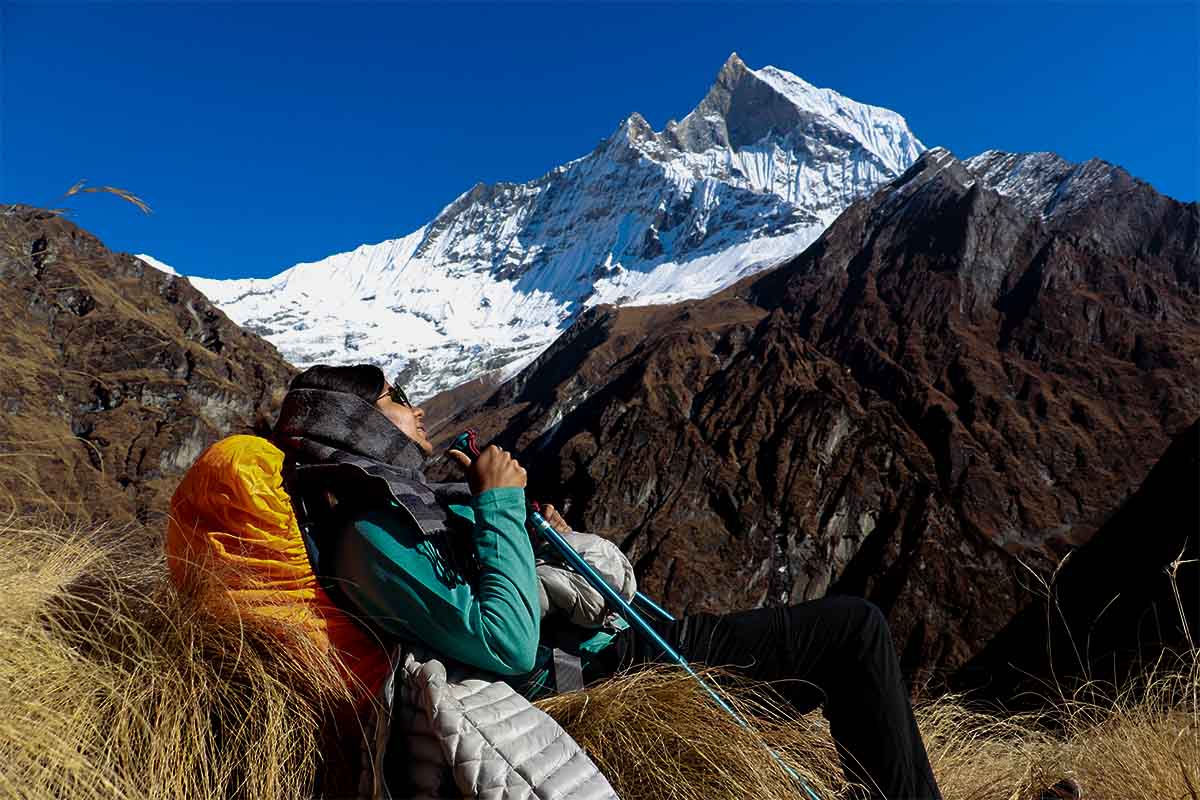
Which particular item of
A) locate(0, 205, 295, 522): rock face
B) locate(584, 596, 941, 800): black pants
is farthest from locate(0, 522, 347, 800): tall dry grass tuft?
locate(0, 205, 295, 522): rock face

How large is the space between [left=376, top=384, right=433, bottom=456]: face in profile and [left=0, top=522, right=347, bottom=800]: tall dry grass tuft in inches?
28.7

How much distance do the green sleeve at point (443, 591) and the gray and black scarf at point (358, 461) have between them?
77 millimetres

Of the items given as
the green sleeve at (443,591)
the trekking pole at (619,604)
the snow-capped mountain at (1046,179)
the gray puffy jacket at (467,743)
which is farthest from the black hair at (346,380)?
the snow-capped mountain at (1046,179)

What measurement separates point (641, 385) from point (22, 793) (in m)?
87.4

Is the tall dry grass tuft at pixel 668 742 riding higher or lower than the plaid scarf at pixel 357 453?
lower

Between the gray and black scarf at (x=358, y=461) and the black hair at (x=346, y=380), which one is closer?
the gray and black scarf at (x=358, y=461)

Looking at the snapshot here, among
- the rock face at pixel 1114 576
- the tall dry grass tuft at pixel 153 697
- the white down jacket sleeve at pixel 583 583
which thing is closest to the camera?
the tall dry grass tuft at pixel 153 697

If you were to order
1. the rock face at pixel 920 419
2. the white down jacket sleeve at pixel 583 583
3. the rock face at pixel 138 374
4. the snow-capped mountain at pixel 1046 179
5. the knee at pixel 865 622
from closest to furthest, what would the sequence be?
1. the white down jacket sleeve at pixel 583 583
2. the knee at pixel 865 622
3. the rock face at pixel 138 374
4. the rock face at pixel 920 419
5. the snow-capped mountain at pixel 1046 179

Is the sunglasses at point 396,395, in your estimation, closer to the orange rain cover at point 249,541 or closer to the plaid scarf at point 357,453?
the plaid scarf at point 357,453

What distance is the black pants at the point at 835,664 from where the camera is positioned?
2051mm

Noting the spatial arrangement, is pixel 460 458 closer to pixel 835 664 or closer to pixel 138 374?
pixel 835 664

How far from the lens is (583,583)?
2053 millimetres

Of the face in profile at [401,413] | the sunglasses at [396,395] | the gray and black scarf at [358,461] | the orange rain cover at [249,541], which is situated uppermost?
the sunglasses at [396,395]

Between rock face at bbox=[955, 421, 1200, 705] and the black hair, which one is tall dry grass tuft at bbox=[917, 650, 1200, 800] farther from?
rock face at bbox=[955, 421, 1200, 705]
